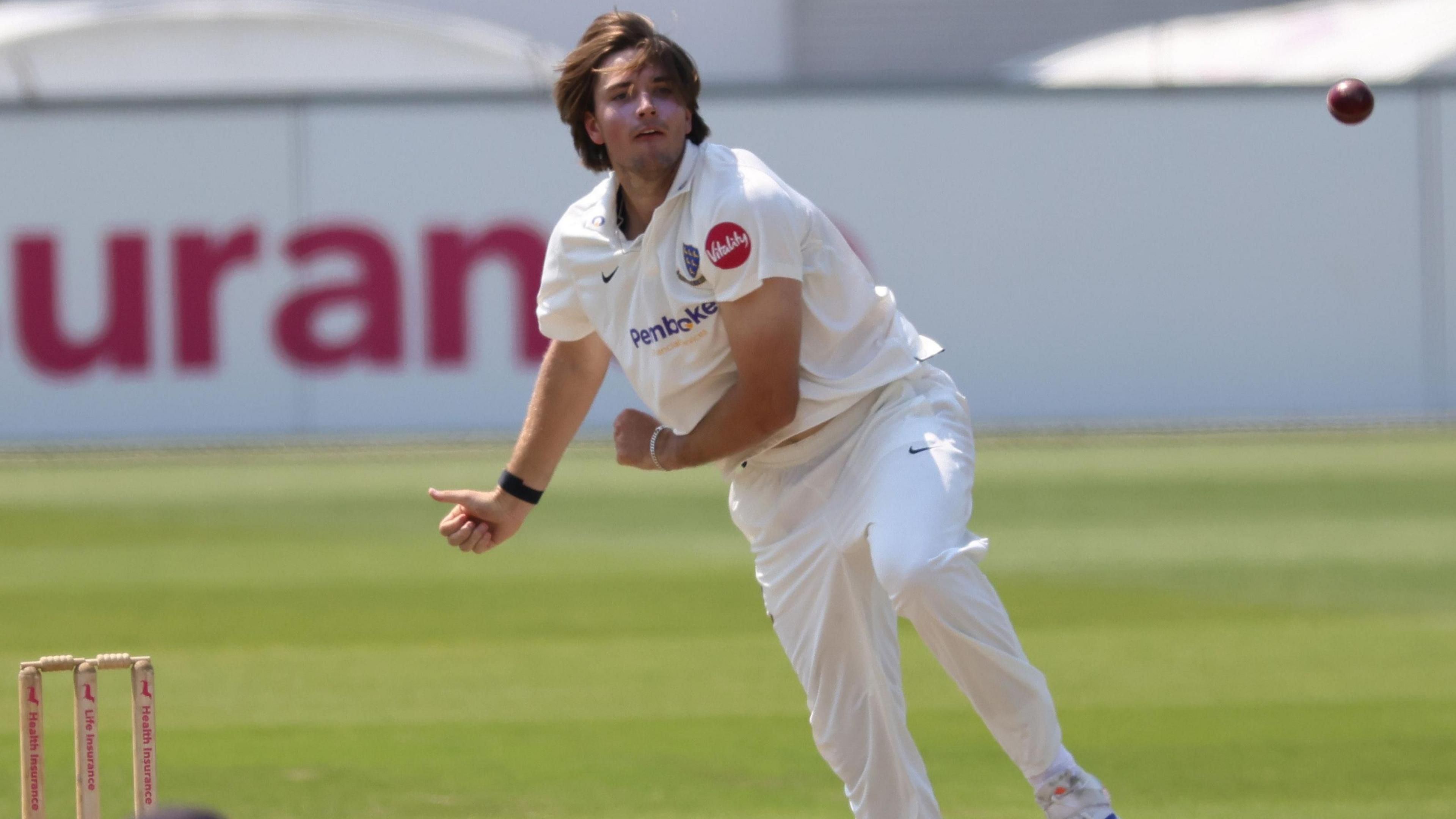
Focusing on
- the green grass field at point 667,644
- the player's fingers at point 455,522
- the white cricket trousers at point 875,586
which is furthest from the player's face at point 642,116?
the green grass field at point 667,644

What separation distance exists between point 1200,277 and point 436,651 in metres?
10.8

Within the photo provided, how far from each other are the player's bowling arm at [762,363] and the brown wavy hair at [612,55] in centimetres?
44

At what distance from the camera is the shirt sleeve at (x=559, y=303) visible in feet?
13.9

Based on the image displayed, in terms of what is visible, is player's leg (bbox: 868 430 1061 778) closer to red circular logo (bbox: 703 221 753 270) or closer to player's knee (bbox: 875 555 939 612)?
player's knee (bbox: 875 555 939 612)

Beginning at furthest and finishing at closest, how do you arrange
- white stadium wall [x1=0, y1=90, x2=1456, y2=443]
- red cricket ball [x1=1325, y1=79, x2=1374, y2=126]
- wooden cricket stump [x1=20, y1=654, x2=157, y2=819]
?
white stadium wall [x1=0, y1=90, x2=1456, y2=443] < red cricket ball [x1=1325, y1=79, x2=1374, y2=126] < wooden cricket stump [x1=20, y1=654, x2=157, y2=819]

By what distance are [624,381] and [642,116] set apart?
12260mm

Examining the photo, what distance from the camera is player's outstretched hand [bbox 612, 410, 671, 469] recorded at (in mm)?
4113

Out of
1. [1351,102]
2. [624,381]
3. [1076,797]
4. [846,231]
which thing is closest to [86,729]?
[1076,797]

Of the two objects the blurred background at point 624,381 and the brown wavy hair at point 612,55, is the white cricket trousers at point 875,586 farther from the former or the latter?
the blurred background at point 624,381

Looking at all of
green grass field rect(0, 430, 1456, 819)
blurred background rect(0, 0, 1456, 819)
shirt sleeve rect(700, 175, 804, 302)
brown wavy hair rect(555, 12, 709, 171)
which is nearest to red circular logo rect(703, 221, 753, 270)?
shirt sleeve rect(700, 175, 804, 302)

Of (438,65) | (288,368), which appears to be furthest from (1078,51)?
(288,368)

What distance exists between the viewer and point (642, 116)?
3969mm

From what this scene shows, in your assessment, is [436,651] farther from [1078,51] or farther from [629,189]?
[1078,51]

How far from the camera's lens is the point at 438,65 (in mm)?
18484
